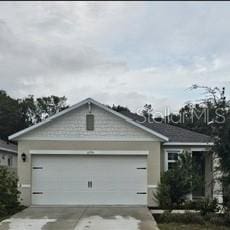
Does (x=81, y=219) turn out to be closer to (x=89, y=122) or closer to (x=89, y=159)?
(x=89, y=159)

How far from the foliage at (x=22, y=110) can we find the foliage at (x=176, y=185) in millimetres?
36092

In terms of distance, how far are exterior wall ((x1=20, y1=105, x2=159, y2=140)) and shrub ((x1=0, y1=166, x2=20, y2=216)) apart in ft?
7.63

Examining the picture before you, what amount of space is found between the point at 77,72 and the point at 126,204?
11.7m

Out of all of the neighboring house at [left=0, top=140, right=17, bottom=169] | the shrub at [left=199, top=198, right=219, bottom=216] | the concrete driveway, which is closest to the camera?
the concrete driveway

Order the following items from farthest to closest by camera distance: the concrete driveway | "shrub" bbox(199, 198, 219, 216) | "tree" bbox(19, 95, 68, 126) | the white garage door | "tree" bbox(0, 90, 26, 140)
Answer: "tree" bbox(19, 95, 68, 126), "tree" bbox(0, 90, 26, 140), the white garage door, "shrub" bbox(199, 198, 219, 216), the concrete driveway

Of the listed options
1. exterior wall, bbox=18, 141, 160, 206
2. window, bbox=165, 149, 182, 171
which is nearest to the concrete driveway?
exterior wall, bbox=18, 141, 160, 206

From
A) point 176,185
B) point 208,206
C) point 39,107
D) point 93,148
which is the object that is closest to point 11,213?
point 93,148

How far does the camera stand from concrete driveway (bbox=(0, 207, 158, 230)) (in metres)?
14.5

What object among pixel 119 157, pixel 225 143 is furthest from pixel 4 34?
pixel 225 143

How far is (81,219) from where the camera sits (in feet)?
52.8

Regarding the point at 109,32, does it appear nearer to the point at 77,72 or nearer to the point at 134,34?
the point at 134,34

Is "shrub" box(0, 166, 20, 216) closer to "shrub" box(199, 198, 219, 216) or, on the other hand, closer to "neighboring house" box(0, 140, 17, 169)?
"shrub" box(199, 198, 219, 216)

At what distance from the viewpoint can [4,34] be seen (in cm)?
2088

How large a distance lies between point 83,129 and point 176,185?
462 cm
